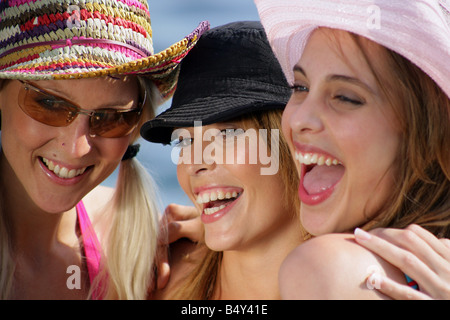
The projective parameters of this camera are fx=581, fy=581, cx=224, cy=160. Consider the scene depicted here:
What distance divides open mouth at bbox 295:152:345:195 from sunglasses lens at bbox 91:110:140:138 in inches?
46.5

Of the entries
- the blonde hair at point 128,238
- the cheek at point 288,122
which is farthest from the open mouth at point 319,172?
the blonde hair at point 128,238

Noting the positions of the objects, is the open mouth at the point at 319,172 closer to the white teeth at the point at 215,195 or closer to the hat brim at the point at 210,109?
the hat brim at the point at 210,109

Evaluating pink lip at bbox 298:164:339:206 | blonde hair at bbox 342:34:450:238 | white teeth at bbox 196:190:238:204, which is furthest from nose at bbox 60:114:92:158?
blonde hair at bbox 342:34:450:238

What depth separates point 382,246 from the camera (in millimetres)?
1788

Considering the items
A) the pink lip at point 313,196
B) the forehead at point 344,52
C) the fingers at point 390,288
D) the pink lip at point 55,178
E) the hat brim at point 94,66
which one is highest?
the hat brim at point 94,66

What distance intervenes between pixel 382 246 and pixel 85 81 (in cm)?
183

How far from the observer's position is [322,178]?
7.50ft

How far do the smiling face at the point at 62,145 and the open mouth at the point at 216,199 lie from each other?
0.64m

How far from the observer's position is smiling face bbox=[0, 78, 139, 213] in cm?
301

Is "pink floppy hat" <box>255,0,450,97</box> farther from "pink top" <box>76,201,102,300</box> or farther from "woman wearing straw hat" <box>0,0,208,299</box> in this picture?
"pink top" <box>76,201,102,300</box>

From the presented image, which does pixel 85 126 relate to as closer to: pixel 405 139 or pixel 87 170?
pixel 87 170

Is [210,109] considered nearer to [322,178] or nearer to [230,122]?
[230,122]

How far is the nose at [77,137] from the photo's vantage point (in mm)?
3036

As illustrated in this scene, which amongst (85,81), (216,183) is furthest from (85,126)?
(216,183)
